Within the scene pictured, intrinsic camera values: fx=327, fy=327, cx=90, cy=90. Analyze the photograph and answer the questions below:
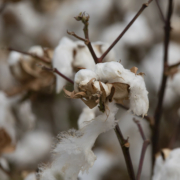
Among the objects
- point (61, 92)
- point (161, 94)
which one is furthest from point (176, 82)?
point (61, 92)

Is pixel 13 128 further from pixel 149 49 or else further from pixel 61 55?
pixel 149 49

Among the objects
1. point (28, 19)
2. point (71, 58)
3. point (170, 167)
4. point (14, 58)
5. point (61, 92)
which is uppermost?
point (28, 19)

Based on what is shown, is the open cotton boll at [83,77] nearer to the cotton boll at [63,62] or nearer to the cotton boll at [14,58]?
the cotton boll at [63,62]

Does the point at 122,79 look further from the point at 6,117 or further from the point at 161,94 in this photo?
the point at 6,117

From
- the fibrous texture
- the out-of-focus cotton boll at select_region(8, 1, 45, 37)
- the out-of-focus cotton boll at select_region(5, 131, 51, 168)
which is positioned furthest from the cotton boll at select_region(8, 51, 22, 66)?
the out-of-focus cotton boll at select_region(8, 1, 45, 37)

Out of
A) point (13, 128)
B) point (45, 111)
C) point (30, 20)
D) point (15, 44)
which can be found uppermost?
point (30, 20)

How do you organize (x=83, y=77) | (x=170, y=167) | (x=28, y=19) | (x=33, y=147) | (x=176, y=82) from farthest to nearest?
(x=28, y=19) → (x=33, y=147) → (x=176, y=82) → (x=170, y=167) → (x=83, y=77)

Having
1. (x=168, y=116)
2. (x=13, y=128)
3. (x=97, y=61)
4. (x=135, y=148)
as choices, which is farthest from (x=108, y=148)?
(x=97, y=61)
